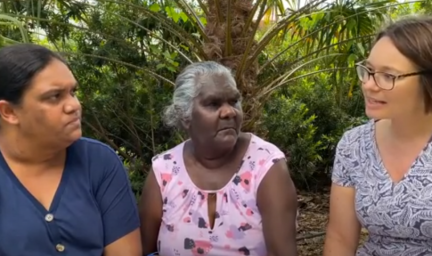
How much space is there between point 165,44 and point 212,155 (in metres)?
2.05

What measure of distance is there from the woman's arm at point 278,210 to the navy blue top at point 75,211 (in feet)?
1.63

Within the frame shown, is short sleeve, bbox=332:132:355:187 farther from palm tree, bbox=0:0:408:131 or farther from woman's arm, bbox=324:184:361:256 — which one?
palm tree, bbox=0:0:408:131

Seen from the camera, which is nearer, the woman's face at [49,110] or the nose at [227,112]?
the woman's face at [49,110]

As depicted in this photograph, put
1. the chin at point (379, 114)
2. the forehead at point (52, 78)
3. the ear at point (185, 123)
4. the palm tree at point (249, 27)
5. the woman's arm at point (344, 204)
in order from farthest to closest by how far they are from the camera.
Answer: the palm tree at point (249, 27) → the ear at point (185, 123) → the woman's arm at point (344, 204) → the chin at point (379, 114) → the forehead at point (52, 78)

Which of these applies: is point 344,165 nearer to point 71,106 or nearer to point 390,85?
point 390,85

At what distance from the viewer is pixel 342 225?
88.7 inches

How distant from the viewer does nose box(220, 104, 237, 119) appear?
2273 millimetres

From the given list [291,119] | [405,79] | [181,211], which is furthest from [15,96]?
[291,119]

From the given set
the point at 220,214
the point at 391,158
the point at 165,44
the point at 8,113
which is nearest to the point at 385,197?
the point at 391,158

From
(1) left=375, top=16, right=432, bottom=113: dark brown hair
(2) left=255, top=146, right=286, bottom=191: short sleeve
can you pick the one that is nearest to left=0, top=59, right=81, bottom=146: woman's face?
(2) left=255, top=146, right=286, bottom=191: short sleeve

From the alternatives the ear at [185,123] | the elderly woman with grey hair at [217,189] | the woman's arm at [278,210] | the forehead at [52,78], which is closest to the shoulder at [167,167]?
the elderly woman with grey hair at [217,189]

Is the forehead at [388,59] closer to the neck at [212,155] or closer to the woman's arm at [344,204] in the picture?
the woman's arm at [344,204]

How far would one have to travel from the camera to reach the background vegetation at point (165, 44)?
354 cm

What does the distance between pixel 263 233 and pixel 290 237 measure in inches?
4.4
